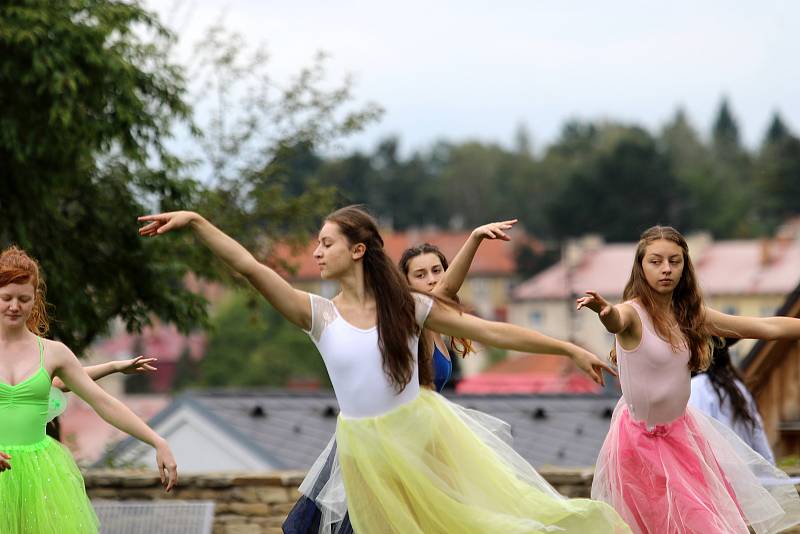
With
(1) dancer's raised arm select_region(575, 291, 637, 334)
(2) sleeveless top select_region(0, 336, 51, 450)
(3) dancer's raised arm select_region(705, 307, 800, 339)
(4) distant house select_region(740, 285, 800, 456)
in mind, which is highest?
(1) dancer's raised arm select_region(575, 291, 637, 334)

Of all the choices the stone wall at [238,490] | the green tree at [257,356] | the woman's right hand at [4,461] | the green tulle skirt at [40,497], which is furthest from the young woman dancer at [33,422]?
the green tree at [257,356]

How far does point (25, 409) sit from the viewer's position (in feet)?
21.7

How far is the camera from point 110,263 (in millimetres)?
14742

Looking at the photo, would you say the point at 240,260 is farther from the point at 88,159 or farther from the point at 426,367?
the point at 88,159

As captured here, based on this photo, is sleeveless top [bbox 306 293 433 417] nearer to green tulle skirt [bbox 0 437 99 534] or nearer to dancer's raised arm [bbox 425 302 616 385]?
dancer's raised arm [bbox 425 302 616 385]

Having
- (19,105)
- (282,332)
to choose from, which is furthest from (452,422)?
(282,332)

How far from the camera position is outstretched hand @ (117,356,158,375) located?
274 inches

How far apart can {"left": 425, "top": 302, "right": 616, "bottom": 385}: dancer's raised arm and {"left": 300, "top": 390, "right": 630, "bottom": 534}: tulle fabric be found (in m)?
0.33

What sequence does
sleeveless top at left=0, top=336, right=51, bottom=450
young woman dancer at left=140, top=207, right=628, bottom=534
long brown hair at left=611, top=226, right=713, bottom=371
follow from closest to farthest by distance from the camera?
1. young woman dancer at left=140, top=207, right=628, bottom=534
2. sleeveless top at left=0, top=336, right=51, bottom=450
3. long brown hair at left=611, top=226, right=713, bottom=371

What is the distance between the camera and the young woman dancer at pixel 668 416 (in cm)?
711

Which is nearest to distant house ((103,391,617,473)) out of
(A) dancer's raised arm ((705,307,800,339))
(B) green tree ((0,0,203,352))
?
(B) green tree ((0,0,203,352))

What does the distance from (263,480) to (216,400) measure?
59.1ft

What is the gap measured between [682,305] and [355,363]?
177 centimetres

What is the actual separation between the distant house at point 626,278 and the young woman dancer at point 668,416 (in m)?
77.8
